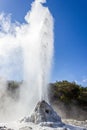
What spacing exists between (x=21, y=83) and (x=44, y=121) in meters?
20.8

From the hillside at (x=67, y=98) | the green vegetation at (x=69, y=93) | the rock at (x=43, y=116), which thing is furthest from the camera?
the green vegetation at (x=69, y=93)

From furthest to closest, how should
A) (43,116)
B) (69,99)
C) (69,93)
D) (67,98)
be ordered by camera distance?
(69,93) < (69,99) < (67,98) < (43,116)

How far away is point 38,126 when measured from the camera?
17766mm

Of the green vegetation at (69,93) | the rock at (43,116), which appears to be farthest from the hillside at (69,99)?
the rock at (43,116)

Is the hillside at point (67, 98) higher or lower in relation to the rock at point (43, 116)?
higher

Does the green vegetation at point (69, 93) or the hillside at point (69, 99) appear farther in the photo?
the green vegetation at point (69, 93)

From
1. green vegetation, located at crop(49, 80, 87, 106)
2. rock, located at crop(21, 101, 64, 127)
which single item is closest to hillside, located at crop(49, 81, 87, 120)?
green vegetation, located at crop(49, 80, 87, 106)

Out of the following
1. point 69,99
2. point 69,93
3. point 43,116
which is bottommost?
point 43,116

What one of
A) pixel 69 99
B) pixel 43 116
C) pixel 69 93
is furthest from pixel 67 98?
pixel 43 116

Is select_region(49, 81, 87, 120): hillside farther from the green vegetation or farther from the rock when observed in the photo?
the rock

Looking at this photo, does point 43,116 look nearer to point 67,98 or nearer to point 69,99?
point 67,98

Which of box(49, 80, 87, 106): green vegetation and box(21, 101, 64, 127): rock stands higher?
box(49, 80, 87, 106): green vegetation

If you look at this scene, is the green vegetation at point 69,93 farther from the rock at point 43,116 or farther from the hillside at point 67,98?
the rock at point 43,116

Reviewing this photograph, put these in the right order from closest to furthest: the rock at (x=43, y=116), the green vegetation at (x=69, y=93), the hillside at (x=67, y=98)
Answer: the rock at (x=43, y=116) < the hillside at (x=67, y=98) < the green vegetation at (x=69, y=93)
